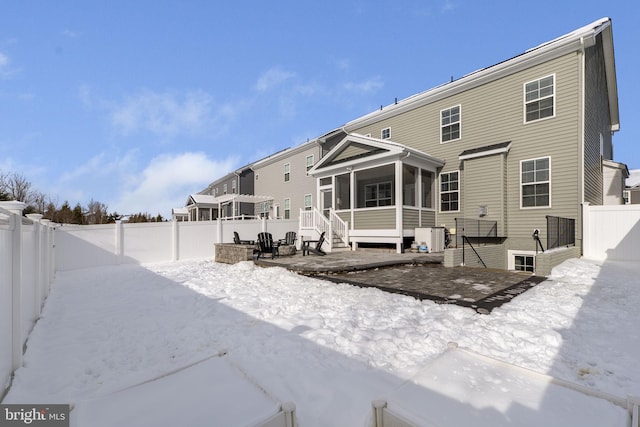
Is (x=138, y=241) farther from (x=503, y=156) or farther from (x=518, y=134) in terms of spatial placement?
(x=518, y=134)

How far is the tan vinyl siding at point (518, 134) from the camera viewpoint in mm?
9547

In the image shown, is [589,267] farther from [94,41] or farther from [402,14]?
[94,41]

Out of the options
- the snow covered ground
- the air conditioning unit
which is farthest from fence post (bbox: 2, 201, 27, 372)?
Result: the air conditioning unit

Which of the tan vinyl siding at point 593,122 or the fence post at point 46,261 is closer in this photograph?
the fence post at point 46,261

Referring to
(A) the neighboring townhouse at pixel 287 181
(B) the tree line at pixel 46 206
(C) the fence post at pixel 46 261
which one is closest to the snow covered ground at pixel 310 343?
(C) the fence post at pixel 46 261

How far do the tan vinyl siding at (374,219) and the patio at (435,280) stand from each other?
3065mm

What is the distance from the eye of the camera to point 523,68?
34.8ft

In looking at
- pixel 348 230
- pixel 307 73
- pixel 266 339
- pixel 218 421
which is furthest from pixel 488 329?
pixel 307 73

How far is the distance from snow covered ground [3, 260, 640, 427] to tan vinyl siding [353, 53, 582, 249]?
4630 millimetres

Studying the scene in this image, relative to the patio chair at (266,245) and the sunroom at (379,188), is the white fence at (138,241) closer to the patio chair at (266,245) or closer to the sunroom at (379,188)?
the patio chair at (266,245)

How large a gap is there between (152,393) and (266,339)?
159 cm

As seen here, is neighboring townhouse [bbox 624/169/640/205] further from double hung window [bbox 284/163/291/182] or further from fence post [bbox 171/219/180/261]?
fence post [bbox 171/219/180/261]

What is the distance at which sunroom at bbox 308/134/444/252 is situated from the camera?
11.6 m

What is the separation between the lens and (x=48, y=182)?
29953 millimetres
